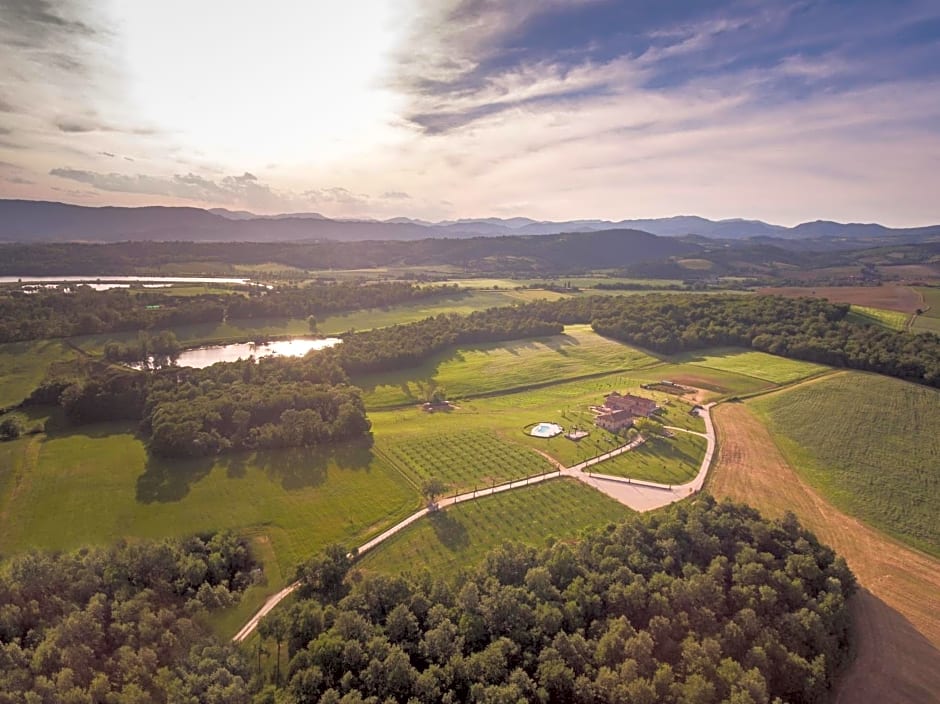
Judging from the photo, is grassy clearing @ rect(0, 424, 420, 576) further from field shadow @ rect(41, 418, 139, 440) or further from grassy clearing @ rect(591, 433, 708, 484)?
grassy clearing @ rect(591, 433, 708, 484)

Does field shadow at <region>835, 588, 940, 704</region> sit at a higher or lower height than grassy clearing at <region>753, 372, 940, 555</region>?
lower

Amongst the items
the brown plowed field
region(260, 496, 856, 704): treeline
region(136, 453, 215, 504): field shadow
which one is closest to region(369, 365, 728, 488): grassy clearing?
region(260, 496, 856, 704): treeline

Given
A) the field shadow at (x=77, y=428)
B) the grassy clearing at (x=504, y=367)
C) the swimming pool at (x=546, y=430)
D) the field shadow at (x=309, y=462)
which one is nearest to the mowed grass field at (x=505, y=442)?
the swimming pool at (x=546, y=430)

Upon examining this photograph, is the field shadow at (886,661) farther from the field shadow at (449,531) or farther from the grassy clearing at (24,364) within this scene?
the grassy clearing at (24,364)

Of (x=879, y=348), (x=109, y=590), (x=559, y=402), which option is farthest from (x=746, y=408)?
(x=109, y=590)

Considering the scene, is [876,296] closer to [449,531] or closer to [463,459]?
[463,459]

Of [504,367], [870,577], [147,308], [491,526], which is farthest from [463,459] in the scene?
[147,308]
